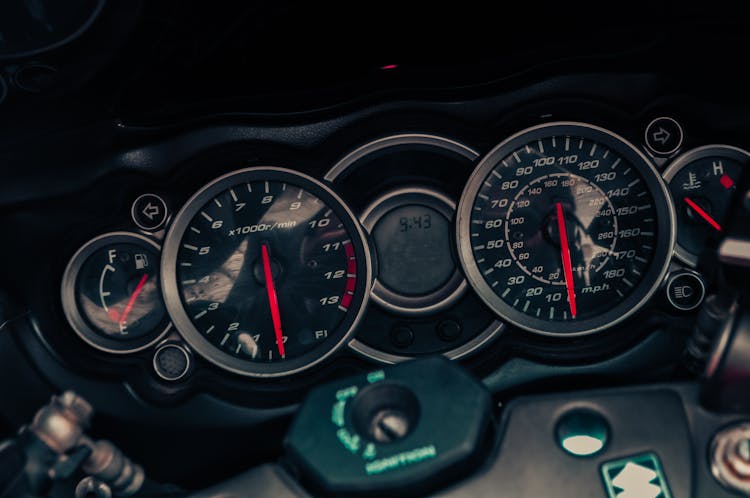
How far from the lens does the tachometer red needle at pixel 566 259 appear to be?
2.11m

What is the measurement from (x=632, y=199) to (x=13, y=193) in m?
1.74

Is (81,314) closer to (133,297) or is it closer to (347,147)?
(133,297)

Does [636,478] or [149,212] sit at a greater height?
[149,212]

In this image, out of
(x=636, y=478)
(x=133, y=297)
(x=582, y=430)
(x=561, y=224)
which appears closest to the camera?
(x=636, y=478)

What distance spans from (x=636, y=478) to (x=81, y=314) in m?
1.60

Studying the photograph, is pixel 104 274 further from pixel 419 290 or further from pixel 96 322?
pixel 419 290

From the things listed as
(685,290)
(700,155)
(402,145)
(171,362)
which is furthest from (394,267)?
(700,155)

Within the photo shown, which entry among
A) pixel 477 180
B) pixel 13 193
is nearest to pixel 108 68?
pixel 13 193

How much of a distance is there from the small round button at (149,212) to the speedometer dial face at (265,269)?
9cm

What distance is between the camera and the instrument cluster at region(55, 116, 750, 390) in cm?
212

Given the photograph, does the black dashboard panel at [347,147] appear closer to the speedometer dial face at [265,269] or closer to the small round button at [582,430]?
the speedometer dial face at [265,269]

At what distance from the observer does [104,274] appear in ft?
7.29

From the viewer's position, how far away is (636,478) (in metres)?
1.34

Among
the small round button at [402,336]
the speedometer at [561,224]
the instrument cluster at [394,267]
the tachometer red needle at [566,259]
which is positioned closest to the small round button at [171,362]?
the instrument cluster at [394,267]
